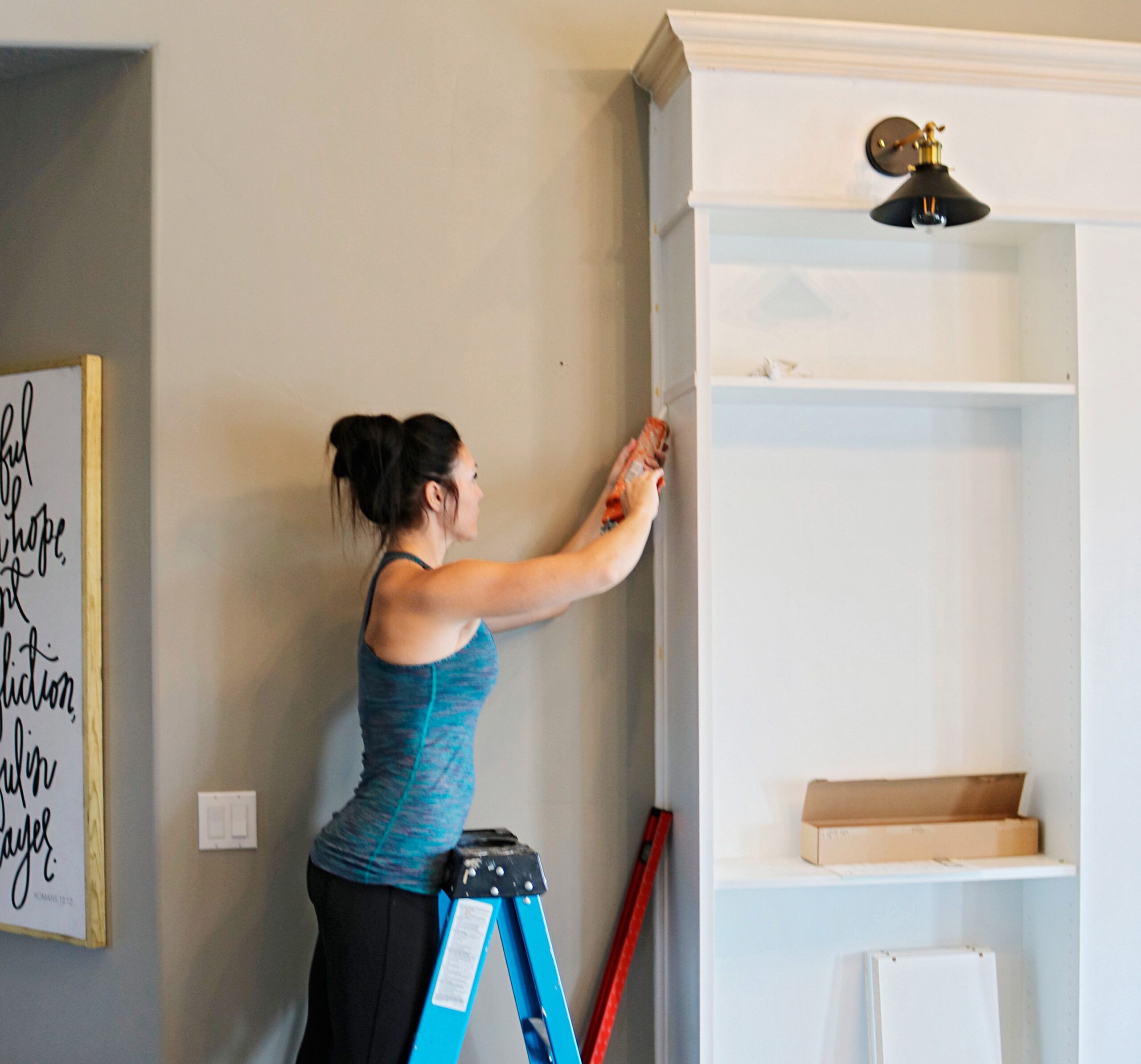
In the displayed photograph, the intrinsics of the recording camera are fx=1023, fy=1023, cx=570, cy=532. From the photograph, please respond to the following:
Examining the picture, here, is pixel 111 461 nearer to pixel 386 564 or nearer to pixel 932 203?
pixel 386 564

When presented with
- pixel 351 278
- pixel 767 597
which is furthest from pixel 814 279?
pixel 351 278

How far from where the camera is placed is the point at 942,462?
85.5 inches

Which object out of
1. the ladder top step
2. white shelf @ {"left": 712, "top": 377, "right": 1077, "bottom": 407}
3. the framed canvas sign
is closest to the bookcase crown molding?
white shelf @ {"left": 712, "top": 377, "right": 1077, "bottom": 407}

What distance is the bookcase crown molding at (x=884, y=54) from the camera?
1.86 metres

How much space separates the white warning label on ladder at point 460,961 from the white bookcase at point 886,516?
17.3 inches

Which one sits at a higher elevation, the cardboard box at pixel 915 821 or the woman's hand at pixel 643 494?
the woman's hand at pixel 643 494

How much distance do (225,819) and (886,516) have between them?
146 cm

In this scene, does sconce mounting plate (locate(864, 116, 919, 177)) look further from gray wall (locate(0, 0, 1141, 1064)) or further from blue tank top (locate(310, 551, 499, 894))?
blue tank top (locate(310, 551, 499, 894))

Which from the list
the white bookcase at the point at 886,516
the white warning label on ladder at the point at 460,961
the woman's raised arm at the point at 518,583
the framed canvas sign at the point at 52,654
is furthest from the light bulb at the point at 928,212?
the framed canvas sign at the point at 52,654

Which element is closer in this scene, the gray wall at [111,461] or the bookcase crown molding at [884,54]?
the bookcase crown molding at [884,54]

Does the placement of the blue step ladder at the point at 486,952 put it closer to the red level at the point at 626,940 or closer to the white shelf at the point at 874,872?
the red level at the point at 626,940

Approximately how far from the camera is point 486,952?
171cm

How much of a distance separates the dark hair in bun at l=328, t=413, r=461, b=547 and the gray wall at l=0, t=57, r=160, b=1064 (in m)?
0.49

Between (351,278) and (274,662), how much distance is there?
774 millimetres
